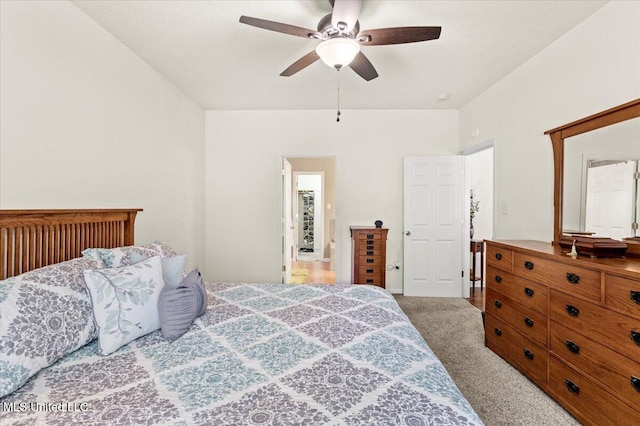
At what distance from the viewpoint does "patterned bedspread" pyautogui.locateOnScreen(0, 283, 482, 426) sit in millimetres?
871

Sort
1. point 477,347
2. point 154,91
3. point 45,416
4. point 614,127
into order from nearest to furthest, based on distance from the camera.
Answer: point 45,416, point 614,127, point 477,347, point 154,91

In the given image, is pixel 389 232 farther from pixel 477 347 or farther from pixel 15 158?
pixel 15 158

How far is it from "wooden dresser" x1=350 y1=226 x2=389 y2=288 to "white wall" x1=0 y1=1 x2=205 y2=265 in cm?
235

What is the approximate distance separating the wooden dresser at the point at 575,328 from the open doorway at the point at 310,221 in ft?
9.73

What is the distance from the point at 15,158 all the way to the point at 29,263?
623 millimetres

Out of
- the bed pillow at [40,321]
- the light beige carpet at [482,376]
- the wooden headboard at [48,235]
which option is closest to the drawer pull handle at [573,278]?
the light beige carpet at [482,376]

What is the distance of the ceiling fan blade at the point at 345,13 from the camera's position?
60.6 inches

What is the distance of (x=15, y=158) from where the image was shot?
1.63 metres

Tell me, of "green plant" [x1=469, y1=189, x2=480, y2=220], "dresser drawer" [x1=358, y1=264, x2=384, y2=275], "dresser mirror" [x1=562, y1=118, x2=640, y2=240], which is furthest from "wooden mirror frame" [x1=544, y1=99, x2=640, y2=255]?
"green plant" [x1=469, y1=189, x2=480, y2=220]

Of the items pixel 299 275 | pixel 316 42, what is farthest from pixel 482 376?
pixel 299 275

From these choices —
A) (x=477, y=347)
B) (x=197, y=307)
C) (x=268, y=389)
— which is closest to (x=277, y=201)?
(x=197, y=307)

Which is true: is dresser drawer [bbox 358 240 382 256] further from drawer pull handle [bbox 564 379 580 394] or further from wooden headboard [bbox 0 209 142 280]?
wooden headboard [bbox 0 209 142 280]

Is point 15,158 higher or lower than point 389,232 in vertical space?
higher

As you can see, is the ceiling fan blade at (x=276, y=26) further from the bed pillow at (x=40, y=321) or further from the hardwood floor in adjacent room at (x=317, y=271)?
the hardwood floor in adjacent room at (x=317, y=271)
